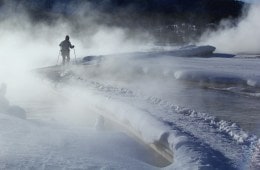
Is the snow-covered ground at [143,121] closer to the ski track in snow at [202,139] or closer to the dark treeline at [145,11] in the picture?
the ski track in snow at [202,139]

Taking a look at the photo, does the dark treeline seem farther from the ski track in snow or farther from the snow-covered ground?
the ski track in snow

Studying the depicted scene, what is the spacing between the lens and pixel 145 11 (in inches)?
3179

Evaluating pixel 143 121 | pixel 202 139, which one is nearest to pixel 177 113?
pixel 143 121

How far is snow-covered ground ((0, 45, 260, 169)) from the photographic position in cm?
644

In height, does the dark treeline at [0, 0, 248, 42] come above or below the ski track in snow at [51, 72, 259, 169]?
above

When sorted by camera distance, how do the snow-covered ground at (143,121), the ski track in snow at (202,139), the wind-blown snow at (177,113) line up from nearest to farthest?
the snow-covered ground at (143,121) < the ski track in snow at (202,139) < the wind-blown snow at (177,113)

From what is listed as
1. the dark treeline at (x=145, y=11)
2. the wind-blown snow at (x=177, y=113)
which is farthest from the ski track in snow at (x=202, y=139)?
the dark treeline at (x=145, y=11)

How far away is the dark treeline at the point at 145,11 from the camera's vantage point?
65688 millimetres

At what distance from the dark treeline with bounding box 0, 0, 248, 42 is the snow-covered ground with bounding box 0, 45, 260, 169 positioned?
43432 millimetres

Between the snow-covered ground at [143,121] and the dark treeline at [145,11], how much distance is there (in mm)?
43432

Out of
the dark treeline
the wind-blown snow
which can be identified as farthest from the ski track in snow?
the dark treeline

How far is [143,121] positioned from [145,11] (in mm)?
72862

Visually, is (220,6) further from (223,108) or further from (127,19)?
(223,108)

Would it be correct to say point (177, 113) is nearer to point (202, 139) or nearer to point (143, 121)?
point (143, 121)
